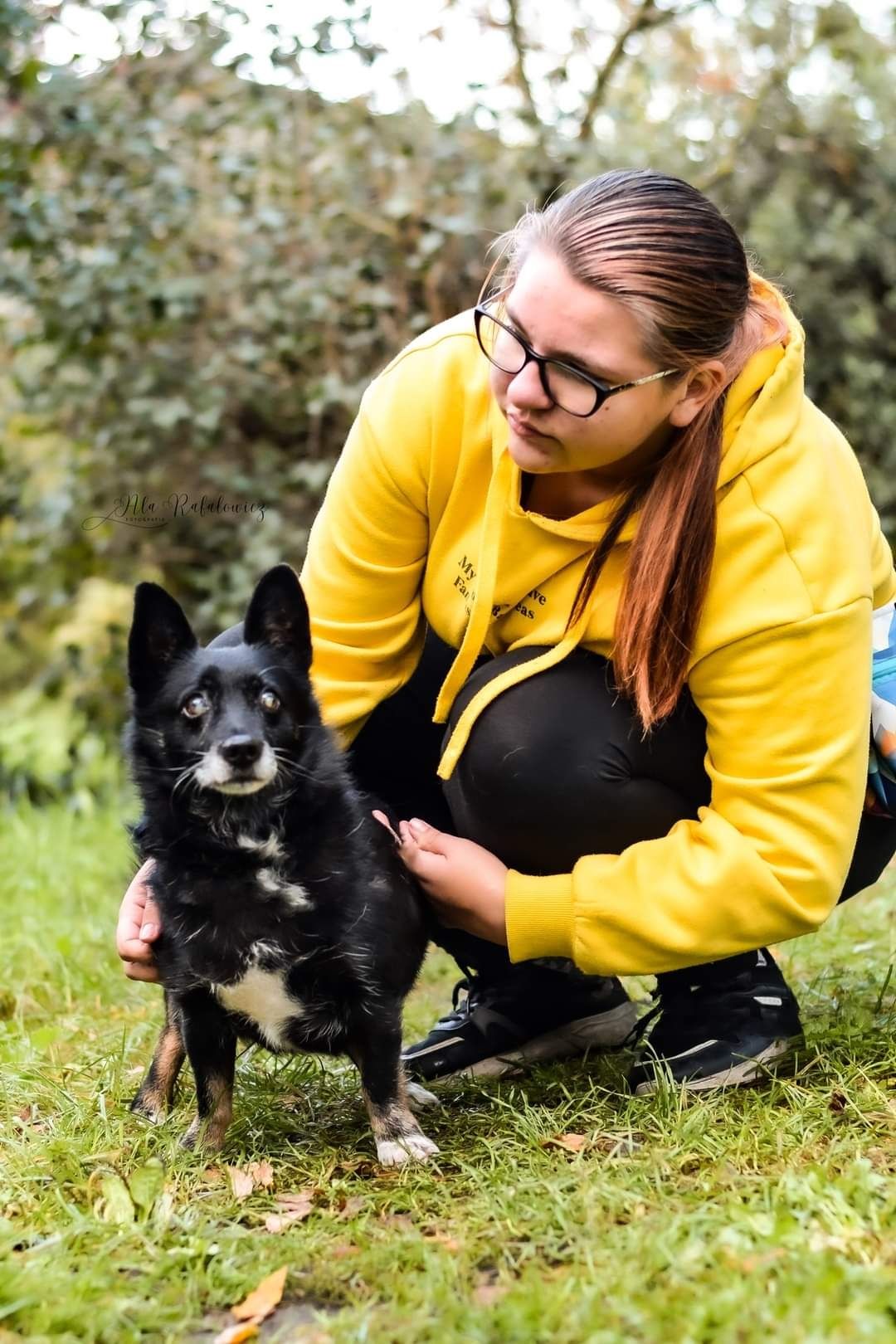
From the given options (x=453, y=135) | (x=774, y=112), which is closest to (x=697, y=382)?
(x=453, y=135)

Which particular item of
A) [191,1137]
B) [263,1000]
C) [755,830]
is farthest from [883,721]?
[191,1137]

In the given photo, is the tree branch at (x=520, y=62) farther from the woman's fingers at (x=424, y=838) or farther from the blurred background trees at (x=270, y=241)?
the woman's fingers at (x=424, y=838)

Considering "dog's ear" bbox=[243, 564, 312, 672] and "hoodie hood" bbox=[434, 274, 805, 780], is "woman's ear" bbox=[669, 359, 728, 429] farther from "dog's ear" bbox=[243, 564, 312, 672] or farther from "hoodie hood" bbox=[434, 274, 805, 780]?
"dog's ear" bbox=[243, 564, 312, 672]

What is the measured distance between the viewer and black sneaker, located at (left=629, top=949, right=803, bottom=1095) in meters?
2.51

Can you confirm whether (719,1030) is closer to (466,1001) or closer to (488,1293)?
(466,1001)

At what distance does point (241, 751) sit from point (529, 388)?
28.8 inches

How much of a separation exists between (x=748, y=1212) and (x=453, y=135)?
14.8 feet

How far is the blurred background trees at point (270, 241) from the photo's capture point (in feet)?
A: 17.4

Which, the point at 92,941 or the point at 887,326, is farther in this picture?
the point at 887,326

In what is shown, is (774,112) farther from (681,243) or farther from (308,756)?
(308,756)

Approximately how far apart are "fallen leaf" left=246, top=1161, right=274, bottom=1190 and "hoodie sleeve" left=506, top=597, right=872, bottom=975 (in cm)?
59

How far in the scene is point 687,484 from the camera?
227 cm

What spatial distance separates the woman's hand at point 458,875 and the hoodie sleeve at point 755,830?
10 cm

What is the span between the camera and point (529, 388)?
7.18 feet
